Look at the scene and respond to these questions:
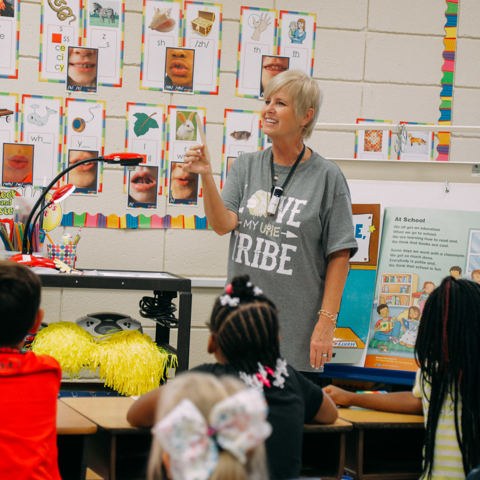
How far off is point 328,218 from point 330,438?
2.13 feet

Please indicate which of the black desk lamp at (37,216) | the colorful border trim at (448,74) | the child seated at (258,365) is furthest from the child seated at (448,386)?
the colorful border trim at (448,74)

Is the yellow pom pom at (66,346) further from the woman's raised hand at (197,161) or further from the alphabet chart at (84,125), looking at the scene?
the alphabet chart at (84,125)

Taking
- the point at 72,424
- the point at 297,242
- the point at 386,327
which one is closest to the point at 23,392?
the point at 72,424

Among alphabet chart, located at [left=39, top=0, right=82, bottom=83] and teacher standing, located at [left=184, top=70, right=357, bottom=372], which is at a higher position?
alphabet chart, located at [left=39, top=0, right=82, bottom=83]

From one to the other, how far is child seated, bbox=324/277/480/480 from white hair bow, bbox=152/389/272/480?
843 mm

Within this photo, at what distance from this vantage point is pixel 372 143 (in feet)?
10.3

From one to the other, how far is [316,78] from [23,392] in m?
2.35

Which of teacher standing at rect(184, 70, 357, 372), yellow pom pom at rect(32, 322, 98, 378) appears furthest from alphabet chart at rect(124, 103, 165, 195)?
teacher standing at rect(184, 70, 357, 372)

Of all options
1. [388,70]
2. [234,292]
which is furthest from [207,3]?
Result: [234,292]

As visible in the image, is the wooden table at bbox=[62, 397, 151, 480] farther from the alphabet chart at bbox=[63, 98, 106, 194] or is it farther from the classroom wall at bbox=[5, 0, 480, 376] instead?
the alphabet chart at bbox=[63, 98, 106, 194]

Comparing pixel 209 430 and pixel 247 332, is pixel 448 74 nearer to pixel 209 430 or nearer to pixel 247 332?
→ pixel 247 332

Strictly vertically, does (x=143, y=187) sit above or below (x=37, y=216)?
above

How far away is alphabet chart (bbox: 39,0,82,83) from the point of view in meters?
2.76

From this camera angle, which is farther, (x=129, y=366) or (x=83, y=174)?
(x=83, y=174)
